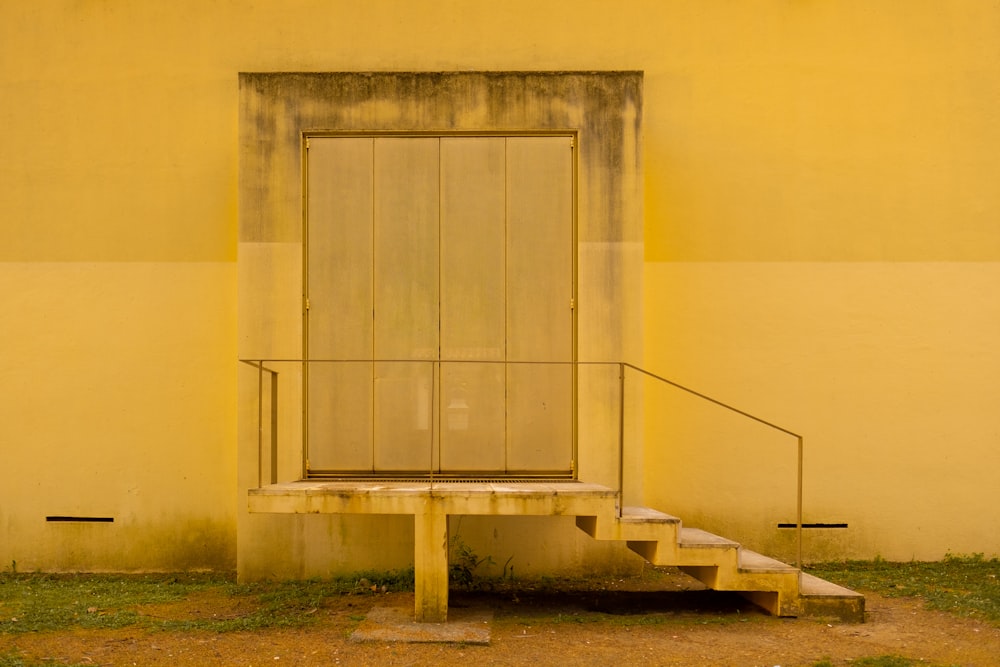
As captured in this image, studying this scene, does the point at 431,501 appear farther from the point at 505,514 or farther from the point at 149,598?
the point at 149,598

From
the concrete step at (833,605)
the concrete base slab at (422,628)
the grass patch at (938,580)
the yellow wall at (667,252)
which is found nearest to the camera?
the concrete base slab at (422,628)

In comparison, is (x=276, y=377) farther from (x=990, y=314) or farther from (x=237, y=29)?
(x=990, y=314)

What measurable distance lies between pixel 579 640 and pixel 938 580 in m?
3.71

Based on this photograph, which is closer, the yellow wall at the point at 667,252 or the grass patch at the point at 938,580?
the grass patch at the point at 938,580

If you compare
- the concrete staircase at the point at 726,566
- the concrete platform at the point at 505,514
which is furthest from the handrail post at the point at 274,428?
the concrete staircase at the point at 726,566

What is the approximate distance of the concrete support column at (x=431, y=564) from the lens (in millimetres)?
6156

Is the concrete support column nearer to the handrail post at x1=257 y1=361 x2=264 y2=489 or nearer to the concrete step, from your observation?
the handrail post at x1=257 y1=361 x2=264 y2=489

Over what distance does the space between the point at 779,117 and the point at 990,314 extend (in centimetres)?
279

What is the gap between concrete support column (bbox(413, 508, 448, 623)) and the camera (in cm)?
616

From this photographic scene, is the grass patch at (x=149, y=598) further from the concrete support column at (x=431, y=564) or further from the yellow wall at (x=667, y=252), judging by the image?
the concrete support column at (x=431, y=564)

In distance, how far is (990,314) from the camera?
8359 millimetres

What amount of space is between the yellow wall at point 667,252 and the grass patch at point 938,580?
0.56 ft

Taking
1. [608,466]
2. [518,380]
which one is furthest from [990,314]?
[518,380]

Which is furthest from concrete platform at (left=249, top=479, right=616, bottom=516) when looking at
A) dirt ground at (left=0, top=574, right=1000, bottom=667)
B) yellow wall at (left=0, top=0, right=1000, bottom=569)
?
yellow wall at (left=0, top=0, right=1000, bottom=569)
